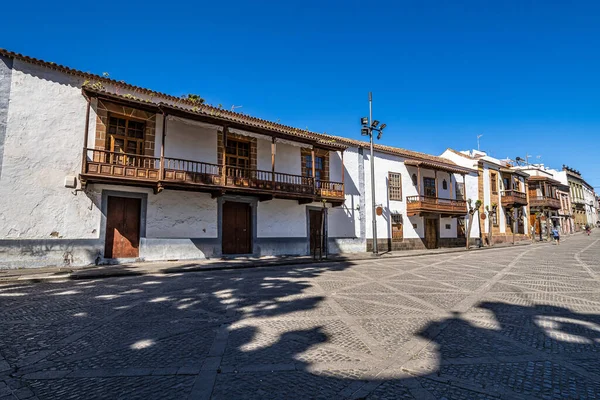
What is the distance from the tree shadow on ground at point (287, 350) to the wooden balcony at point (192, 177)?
5916 mm

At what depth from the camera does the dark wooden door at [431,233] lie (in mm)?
22547

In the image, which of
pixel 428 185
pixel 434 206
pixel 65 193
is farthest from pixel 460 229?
pixel 65 193

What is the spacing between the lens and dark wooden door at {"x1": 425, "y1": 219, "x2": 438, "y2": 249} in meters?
22.5

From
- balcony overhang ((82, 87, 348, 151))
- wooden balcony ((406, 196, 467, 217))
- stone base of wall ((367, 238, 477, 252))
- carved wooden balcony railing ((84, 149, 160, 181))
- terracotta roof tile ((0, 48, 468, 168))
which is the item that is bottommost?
stone base of wall ((367, 238, 477, 252))

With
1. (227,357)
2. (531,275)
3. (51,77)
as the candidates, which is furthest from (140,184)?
(531,275)

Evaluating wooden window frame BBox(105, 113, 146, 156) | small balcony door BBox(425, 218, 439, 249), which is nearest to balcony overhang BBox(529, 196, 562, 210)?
small balcony door BBox(425, 218, 439, 249)

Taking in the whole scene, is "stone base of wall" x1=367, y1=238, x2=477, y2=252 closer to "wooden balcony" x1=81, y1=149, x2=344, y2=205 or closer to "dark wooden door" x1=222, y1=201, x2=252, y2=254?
"wooden balcony" x1=81, y1=149, x2=344, y2=205

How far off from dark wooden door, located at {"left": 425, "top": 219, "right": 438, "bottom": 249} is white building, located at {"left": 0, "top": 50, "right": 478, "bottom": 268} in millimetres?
6806

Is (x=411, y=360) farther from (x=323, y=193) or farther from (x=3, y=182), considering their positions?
(x=323, y=193)

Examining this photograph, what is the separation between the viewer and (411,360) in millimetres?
3244

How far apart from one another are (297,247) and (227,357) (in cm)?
1326

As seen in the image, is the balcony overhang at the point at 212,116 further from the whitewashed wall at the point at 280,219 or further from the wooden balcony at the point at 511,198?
the wooden balcony at the point at 511,198

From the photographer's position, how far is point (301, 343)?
3.67 m

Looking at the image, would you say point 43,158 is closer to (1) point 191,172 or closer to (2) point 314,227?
(1) point 191,172
